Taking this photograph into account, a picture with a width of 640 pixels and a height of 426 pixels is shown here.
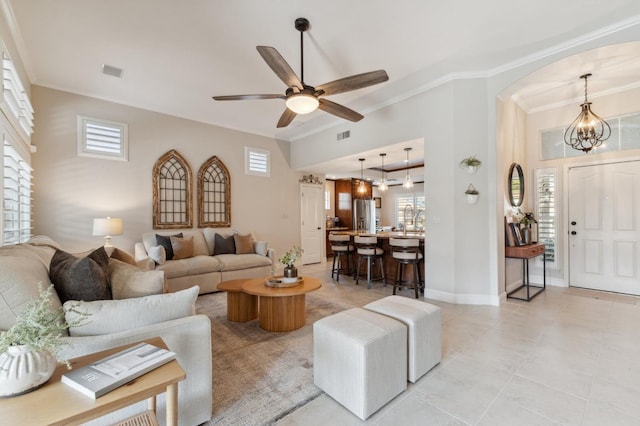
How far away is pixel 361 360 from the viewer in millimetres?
1780

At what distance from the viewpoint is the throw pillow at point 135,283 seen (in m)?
1.82

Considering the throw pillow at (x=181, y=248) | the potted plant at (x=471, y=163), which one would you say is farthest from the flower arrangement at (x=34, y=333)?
the potted plant at (x=471, y=163)

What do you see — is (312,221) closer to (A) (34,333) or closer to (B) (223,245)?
(B) (223,245)

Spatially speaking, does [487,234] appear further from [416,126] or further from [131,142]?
[131,142]

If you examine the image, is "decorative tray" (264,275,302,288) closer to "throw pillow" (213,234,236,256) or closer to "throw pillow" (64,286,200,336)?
"throw pillow" (64,286,200,336)

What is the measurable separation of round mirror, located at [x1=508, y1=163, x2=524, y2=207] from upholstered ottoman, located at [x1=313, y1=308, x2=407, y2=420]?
A: 3.74 metres

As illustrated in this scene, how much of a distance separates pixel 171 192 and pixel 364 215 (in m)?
6.38

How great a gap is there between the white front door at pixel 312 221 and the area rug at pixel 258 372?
156 inches

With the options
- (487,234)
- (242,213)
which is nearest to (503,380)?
(487,234)

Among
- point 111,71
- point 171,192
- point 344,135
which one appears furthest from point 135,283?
point 344,135

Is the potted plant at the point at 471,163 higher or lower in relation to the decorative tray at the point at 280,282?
higher

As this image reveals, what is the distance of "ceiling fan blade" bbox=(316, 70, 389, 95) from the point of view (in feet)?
8.88

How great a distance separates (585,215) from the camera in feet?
15.4

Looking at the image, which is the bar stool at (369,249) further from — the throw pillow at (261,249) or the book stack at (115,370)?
the book stack at (115,370)
